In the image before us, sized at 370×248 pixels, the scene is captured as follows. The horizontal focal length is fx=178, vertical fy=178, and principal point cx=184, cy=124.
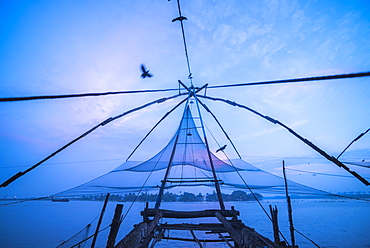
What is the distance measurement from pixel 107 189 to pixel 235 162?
470 cm

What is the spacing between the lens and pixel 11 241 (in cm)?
2077

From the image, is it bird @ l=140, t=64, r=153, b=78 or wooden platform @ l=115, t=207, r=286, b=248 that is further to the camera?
bird @ l=140, t=64, r=153, b=78

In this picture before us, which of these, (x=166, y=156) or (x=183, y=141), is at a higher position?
(x=183, y=141)

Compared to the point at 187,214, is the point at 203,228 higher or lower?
lower

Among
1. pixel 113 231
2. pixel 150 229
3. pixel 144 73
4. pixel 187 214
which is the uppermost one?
pixel 144 73

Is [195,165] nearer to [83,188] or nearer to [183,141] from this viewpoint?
[183,141]

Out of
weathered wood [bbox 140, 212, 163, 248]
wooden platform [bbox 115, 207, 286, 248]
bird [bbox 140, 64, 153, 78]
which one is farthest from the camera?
bird [bbox 140, 64, 153, 78]

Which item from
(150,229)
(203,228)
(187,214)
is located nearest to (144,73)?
(150,229)

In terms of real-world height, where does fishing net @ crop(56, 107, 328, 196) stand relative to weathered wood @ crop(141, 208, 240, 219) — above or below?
above

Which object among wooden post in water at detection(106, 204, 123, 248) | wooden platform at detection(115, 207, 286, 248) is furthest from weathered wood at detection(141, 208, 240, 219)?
wooden post in water at detection(106, 204, 123, 248)

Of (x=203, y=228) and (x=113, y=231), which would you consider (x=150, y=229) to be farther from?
(x=203, y=228)

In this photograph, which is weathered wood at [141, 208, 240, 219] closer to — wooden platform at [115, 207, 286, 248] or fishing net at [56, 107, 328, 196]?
wooden platform at [115, 207, 286, 248]

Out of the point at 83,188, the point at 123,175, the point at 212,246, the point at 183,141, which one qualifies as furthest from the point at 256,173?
the point at 212,246

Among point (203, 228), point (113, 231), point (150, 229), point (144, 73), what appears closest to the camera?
point (150, 229)
